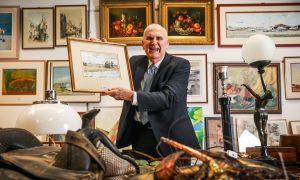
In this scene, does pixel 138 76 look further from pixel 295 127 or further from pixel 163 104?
pixel 295 127

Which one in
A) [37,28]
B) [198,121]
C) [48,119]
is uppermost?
[37,28]

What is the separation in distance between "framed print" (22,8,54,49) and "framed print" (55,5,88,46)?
0.07 m

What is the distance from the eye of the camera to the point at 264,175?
66 centimetres

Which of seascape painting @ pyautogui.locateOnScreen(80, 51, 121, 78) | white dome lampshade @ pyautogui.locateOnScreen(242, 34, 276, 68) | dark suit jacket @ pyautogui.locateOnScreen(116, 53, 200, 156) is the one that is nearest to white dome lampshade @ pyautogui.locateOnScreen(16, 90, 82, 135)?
seascape painting @ pyautogui.locateOnScreen(80, 51, 121, 78)

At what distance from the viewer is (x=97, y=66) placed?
2.49 meters

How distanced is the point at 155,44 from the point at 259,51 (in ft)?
3.15

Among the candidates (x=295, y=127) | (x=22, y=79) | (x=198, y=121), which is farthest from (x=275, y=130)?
(x=22, y=79)

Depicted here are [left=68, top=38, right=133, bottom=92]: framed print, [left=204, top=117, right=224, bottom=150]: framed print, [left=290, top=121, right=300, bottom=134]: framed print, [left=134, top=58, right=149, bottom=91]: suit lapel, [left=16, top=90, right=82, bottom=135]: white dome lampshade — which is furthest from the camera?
[left=290, top=121, right=300, bottom=134]: framed print

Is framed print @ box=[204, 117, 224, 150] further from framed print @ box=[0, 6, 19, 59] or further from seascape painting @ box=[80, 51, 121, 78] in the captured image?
framed print @ box=[0, 6, 19, 59]

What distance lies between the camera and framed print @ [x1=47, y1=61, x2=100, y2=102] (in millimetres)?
4074

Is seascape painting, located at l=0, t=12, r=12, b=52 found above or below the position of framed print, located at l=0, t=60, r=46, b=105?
above

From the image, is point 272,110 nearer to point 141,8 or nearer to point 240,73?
point 240,73

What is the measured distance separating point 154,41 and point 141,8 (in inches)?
53.6

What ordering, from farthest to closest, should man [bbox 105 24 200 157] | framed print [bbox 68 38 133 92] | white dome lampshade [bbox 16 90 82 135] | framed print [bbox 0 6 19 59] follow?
framed print [bbox 0 6 19 59] → man [bbox 105 24 200 157] → framed print [bbox 68 38 133 92] → white dome lampshade [bbox 16 90 82 135]
